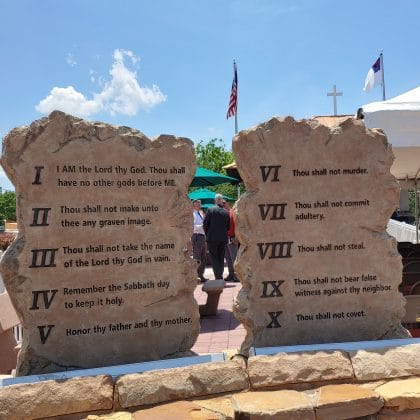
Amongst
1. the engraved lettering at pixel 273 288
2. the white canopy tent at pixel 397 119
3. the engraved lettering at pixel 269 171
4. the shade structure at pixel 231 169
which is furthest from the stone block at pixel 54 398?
the shade structure at pixel 231 169

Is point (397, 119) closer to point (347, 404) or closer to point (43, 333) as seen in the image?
point (347, 404)

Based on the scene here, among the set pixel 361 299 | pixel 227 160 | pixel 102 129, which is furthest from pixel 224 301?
pixel 227 160

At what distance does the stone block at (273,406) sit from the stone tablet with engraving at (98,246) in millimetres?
756

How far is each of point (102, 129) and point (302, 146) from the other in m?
1.41

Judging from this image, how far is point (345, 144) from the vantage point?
129 inches

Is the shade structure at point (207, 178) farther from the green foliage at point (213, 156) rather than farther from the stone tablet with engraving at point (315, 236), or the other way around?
the green foliage at point (213, 156)

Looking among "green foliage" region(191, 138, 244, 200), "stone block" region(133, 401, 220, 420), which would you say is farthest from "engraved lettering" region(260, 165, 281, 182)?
"green foliage" region(191, 138, 244, 200)

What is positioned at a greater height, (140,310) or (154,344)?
(140,310)

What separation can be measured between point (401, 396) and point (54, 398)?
196 cm

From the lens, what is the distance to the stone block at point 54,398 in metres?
2.41

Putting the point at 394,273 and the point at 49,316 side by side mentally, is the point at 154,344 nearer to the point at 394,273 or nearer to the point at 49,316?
the point at 49,316

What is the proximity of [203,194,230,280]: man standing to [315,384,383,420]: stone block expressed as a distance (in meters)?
6.21

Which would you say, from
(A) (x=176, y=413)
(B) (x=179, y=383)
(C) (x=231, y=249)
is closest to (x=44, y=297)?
(B) (x=179, y=383)

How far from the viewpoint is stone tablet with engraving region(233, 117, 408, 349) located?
3.17 metres
